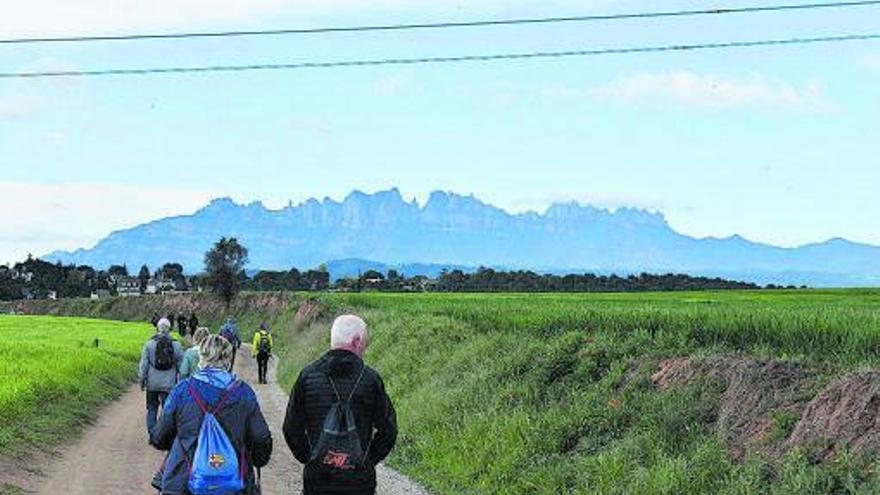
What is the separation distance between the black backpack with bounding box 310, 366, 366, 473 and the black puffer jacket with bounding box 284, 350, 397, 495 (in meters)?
0.06

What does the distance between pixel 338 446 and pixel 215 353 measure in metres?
1.19

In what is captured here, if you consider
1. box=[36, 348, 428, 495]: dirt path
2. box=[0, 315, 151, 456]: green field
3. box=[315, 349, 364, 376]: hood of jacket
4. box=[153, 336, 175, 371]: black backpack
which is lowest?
box=[36, 348, 428, 495]: dirt path

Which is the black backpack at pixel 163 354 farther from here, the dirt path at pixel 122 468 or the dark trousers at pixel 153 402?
the dirt path at pixel 122 468

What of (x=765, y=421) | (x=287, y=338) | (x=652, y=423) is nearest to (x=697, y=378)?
(x=652, y=423)

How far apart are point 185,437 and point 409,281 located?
462ft

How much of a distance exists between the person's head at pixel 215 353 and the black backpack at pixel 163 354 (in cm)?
900

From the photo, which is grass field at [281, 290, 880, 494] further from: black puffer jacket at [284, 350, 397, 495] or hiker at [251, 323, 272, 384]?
hiker at [251, 323, 272, 384]

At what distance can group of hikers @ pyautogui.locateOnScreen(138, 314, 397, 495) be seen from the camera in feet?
24.6

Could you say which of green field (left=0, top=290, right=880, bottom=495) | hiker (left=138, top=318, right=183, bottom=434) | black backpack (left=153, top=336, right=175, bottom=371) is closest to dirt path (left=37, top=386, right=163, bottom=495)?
hiker (left=138, top=318, right=183, bottom=434)

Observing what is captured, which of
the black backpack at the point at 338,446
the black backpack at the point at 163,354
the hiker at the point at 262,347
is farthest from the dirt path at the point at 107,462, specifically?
the hiker at the point at 262,347

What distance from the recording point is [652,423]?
46.6 feet

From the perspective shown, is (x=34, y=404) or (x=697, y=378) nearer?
(x=697, y=378)

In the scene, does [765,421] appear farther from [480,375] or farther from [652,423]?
[480,375]

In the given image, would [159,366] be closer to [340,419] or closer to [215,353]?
[215,353]
